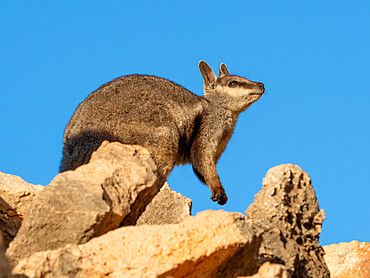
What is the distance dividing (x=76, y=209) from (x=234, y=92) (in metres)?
8.52

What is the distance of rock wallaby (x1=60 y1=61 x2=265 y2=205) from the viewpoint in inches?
422

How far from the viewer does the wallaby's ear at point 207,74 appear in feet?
49.8

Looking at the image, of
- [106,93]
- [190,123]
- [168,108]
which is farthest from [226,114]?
[106,93]

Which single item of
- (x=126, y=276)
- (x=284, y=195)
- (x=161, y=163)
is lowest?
(x=126, y=276)

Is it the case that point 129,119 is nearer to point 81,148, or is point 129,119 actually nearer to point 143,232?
point 81,148

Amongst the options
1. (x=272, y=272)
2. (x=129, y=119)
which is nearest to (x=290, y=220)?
(x=272, y=272)

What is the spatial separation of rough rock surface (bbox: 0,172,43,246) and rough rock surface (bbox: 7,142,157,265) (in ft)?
8.57

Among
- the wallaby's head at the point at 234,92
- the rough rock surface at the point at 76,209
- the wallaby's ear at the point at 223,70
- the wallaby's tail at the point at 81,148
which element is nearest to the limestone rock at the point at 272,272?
the rough rock surface at the point at 76,209

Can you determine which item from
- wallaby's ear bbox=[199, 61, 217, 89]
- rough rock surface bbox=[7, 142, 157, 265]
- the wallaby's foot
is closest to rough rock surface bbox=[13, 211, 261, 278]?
rough rock surface bbox=[7, 142, 157, 265]

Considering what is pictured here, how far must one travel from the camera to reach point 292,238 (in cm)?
755

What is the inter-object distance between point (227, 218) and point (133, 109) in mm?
5189

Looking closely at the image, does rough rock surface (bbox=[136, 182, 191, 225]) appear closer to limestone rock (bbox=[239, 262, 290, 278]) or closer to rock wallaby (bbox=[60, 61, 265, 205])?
rock wallaby (bbox=[60, 61, 265, 205])

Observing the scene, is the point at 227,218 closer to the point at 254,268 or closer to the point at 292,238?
the point at 254,268

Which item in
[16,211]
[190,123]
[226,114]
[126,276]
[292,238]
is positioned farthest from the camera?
[226,114]
